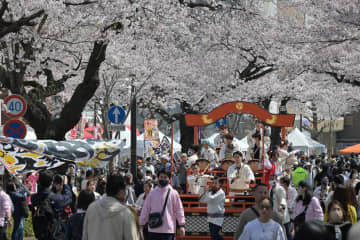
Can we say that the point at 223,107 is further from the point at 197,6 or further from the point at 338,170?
the point at 197,6

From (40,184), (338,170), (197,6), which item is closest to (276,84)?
(197,6)

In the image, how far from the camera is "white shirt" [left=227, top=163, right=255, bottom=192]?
44.6ft

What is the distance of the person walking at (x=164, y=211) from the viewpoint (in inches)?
385

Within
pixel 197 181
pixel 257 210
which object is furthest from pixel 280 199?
pixel 257 210

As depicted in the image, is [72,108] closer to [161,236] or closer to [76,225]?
[161,236]

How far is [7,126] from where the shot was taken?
47.1 feet

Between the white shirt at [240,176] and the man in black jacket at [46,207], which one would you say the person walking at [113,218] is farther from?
the white shirt at [240,176]

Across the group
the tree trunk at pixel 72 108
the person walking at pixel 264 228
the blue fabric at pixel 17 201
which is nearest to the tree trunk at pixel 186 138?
the tree trunk at pixel 72 108

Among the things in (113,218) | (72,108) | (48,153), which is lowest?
(113,218)

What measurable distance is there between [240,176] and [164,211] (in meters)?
4.10

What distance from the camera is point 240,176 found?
44.9ft

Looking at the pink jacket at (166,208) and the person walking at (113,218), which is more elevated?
the person walking at (113,218)

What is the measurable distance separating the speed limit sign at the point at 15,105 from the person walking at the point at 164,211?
541 cm

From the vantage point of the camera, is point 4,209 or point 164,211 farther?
point 4,209
